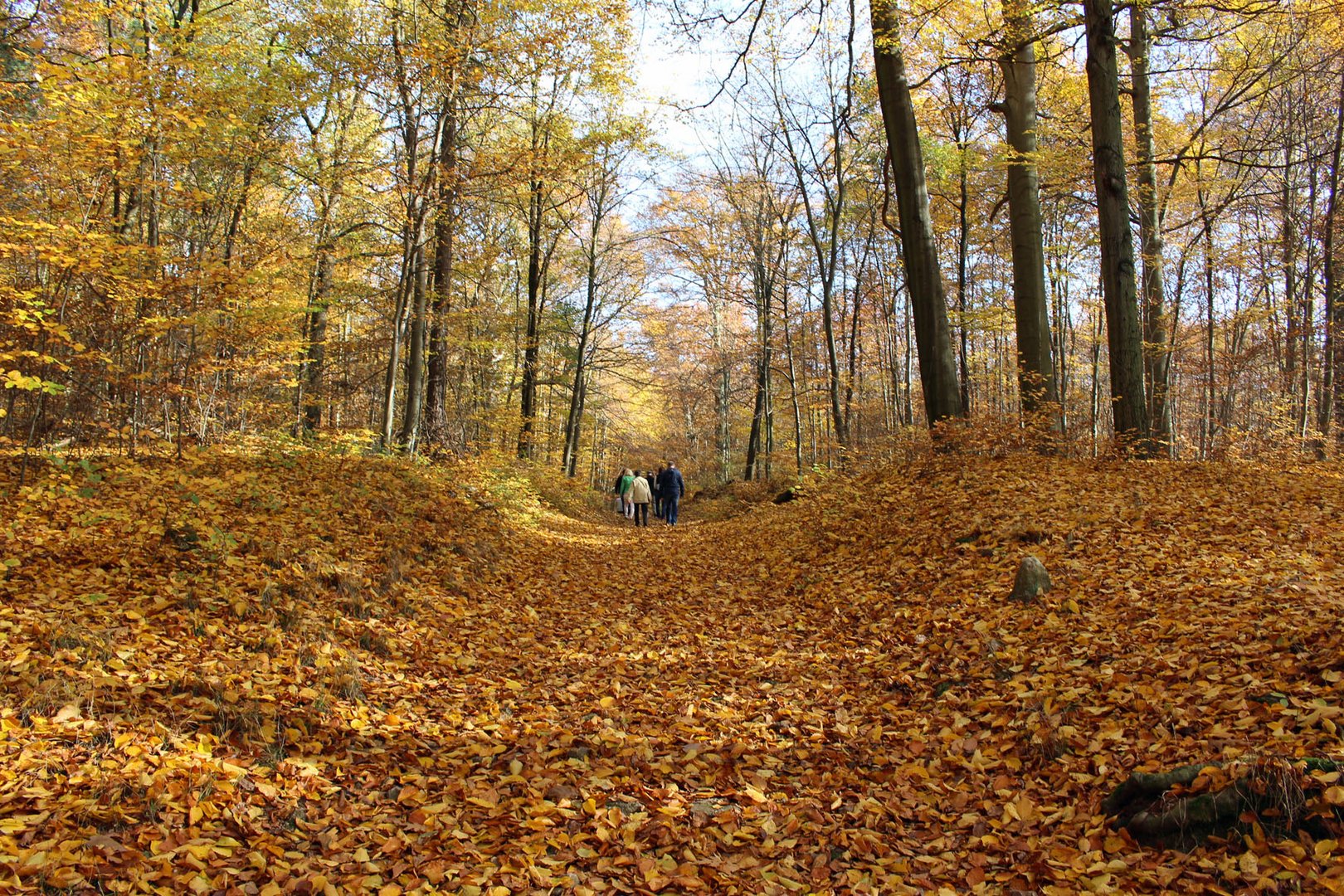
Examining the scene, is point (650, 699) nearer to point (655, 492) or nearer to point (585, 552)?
point (585, 552)

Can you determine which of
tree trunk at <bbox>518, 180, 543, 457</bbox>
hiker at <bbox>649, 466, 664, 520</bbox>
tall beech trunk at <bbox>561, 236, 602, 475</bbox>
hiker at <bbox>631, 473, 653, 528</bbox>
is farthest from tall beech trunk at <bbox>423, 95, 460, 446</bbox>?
hiker at <bbox>649, 466, 664, 520</bbox>

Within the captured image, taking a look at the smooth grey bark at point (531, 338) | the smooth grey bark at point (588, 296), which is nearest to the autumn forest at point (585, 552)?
the smooth grey bark at point (531, 338)

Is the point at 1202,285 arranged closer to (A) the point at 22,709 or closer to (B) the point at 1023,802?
(B) the point at 1023,802

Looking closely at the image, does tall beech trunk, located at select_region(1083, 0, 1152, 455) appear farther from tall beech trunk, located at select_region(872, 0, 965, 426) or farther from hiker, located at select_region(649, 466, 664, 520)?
hiker, located at select_region(649, 466, 664, 520)

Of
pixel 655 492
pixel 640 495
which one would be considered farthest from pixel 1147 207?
pixel 655 492

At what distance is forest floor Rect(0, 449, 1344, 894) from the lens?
9.65 feet

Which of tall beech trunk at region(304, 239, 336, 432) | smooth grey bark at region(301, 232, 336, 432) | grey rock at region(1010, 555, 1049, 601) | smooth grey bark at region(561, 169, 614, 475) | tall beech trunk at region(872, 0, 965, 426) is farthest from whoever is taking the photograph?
smooth grey bark at region(561, 169, 614, 475)

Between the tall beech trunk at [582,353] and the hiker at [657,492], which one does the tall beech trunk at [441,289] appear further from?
the hiker at [657,492]

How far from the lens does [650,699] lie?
5008mm

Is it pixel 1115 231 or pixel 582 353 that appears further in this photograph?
pixel 582 353

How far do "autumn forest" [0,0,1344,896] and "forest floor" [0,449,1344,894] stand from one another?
3cm

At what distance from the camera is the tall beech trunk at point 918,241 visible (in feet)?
31.2

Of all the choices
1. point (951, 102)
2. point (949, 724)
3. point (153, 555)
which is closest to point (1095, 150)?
point (951, 102)

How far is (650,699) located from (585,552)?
660cm
